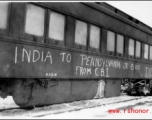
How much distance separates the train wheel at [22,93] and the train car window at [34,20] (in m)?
1.21

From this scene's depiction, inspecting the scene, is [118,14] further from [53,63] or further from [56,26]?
[53,63]

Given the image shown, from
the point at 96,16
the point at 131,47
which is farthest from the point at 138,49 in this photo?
the point at 96,16

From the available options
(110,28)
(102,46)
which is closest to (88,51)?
(102,46)

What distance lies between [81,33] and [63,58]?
1.12 metres

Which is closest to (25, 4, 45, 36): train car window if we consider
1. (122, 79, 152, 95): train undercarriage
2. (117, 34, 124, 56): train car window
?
(117, 34, 124, 56): train car window

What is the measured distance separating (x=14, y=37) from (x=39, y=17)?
2.95 ft

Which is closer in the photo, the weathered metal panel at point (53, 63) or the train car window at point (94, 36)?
the weathered metal panel at point (53, 63)

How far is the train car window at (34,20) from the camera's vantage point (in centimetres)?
479

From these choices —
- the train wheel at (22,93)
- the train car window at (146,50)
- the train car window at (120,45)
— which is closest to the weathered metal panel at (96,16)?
the train car window at (120,45)

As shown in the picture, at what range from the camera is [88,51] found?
6.43m

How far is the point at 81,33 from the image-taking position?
6199 mm

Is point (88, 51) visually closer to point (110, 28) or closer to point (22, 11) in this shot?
point (110, 28)

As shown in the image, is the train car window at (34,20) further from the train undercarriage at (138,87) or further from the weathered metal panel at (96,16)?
the train undercarriage at (138,87)

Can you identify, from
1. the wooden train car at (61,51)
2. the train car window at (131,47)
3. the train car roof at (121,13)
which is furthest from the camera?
the train car window at (131,47)
